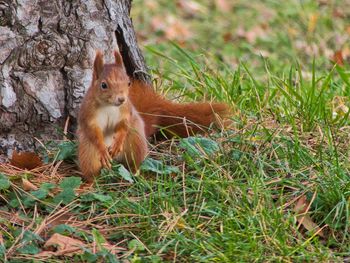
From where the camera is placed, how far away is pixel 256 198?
3.31 m

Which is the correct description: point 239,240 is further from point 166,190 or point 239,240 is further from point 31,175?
point 31,175

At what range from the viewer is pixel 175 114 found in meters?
4.06

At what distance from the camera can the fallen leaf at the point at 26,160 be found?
12.4 ft

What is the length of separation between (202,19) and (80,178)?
5.08 metres

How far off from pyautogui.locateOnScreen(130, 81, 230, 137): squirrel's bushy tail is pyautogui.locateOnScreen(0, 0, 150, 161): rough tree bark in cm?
26

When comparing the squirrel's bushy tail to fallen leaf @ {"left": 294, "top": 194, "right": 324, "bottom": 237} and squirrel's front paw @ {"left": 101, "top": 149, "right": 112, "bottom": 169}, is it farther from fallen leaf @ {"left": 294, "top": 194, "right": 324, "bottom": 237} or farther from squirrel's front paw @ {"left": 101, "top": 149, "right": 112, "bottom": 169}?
fallen leaf @ {"left": 294, "top": 194, "right": 324, "bottom": 237}

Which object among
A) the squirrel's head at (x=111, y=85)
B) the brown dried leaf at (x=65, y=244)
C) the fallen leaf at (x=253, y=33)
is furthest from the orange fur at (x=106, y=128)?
the fallen leaf at (x=253, y=33)

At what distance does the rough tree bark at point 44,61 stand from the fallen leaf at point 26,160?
123mm

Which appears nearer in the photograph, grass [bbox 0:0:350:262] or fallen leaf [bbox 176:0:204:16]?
grass [bbox 0:0:350:262]

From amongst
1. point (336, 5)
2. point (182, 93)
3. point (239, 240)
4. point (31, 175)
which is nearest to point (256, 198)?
point (239, 240)

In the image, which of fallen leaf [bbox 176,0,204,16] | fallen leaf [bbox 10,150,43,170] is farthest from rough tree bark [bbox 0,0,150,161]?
fallen leaf [bbox 176,0,204,16]

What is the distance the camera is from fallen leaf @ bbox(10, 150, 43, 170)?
3.77 meters

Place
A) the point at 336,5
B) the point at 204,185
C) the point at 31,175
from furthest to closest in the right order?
1. the point at 336,5
2. the point at 31,175
3. the point at 204,185

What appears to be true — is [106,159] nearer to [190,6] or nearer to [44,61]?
[44,61]
